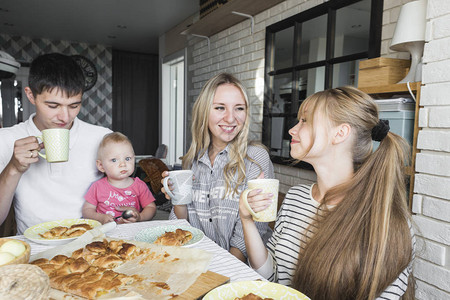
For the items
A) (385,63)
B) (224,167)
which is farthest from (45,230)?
(385,63)

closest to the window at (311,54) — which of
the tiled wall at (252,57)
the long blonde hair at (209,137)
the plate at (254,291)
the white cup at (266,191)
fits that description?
the tiled wall at (252,57)

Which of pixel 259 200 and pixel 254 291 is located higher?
pixel 259 200

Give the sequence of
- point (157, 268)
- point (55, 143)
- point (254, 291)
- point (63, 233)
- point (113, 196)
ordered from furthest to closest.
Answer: point (113, 196), point (55, 143), point (63, 233), point (157, 268), point (254, 291)

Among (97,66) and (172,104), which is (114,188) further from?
(97,66)

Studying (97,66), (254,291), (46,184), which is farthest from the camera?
(97,66)

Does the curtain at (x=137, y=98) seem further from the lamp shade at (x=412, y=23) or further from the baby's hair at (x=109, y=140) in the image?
the lamp shade at (x=412, y=23)

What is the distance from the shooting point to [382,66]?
1.85 m

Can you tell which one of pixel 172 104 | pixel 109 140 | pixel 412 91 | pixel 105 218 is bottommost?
pixel 105 218

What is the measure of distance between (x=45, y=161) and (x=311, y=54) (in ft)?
7.52

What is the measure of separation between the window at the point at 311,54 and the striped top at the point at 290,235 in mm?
1487

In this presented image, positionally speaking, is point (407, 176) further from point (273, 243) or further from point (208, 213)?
point (208, 213)

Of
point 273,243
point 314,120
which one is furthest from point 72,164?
point 314,120

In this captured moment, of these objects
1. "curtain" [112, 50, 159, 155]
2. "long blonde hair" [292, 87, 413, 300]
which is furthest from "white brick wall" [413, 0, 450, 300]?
"curtain" [112, 50, 159, 155]

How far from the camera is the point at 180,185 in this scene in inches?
49.7
